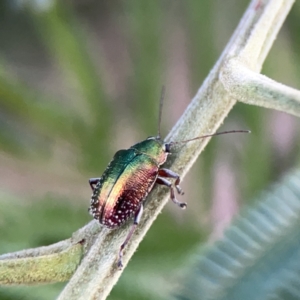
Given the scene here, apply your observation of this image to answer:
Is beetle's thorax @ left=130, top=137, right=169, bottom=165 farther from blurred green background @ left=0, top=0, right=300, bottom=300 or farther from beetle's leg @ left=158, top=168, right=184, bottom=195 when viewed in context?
blurred green background @ left=0, top=0, right=300, bottom=300

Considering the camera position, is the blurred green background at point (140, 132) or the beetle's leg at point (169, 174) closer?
the beetle's leg at point (169, 174)

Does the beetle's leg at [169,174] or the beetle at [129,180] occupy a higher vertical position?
the beetle at [129,180]

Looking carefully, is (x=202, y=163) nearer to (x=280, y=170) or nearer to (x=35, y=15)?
Result: (x=280, y=170)

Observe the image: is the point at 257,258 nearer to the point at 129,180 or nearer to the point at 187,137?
the point at 187,137

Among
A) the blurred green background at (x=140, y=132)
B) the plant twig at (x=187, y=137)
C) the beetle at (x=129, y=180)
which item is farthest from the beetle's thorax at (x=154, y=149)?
the blurred green background at (x=140, y=132)

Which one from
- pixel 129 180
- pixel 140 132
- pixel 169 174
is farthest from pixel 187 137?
pixel 140 132

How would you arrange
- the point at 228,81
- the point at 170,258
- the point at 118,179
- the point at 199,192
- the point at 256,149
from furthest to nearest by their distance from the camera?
the point at 199,192, the point at 256,149, the point at 170,258, the point at 118,179, the point at 228,81

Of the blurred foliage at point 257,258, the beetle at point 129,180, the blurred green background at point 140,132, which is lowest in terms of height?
the blurred foliage at point 257,258

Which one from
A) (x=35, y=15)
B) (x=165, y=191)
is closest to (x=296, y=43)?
(x=35, y=15)

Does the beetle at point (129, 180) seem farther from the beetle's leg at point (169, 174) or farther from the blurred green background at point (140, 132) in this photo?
the blurred green background at point (140, 132)
